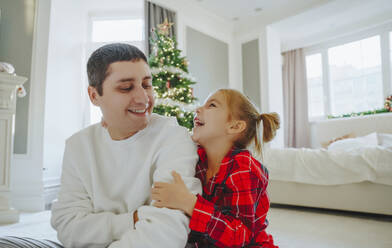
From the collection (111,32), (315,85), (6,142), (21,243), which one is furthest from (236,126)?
(315,85)

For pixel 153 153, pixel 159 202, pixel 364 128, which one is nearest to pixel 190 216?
pixel 159 202

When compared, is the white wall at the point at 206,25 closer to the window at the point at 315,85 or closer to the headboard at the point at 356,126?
the window at the point at 315,85

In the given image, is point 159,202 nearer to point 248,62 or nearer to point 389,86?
point 248,62

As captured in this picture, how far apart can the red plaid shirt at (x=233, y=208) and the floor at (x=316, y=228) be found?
3.08ft

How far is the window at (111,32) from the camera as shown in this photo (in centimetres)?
492

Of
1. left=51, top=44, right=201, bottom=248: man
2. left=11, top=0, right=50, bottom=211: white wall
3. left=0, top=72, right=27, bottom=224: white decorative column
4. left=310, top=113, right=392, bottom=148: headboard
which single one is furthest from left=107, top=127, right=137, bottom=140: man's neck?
left=310, top=113, right=392, bottom=148: headboard

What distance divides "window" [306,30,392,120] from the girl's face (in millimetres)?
5206

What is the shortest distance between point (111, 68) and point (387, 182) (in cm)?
246

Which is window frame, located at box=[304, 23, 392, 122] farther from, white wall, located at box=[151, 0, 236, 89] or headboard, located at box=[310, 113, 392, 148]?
white wall, located at box=[151, 0, 236, 89]

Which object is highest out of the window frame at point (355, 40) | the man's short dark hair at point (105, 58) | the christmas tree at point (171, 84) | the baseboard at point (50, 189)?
the window frame at point (355, 40)

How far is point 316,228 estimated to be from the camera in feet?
6.91

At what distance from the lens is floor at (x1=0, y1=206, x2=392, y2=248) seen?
176cm

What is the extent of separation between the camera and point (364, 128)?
4.39 meters

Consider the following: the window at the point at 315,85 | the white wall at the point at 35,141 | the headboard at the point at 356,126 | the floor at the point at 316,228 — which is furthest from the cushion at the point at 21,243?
the window at the point at 315,85
